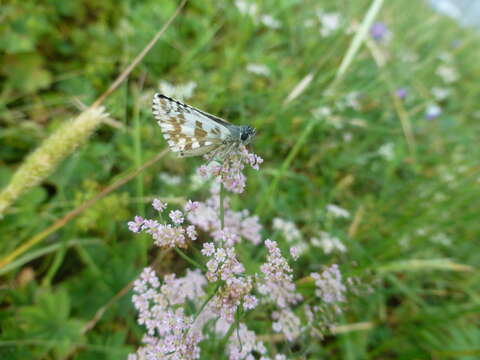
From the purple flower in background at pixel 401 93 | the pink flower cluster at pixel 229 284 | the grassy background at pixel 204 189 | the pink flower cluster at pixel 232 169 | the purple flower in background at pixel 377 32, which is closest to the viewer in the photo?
the pink flower cluster at pixel 229 284

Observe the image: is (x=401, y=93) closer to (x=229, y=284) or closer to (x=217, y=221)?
(x=217, y=221)

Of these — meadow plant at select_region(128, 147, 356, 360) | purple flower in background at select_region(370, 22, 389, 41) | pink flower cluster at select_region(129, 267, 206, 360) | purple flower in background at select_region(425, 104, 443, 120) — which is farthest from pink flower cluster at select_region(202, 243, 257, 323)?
purple flower in background at select_region(370, 22, 389, 41)

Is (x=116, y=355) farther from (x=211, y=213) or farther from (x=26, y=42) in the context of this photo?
(x=26, y=42)

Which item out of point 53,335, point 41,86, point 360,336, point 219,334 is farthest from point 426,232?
point 41,86

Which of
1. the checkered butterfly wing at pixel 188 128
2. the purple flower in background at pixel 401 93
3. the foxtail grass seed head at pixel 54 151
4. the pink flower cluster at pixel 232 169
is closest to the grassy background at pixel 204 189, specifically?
the purple flower in background at pixel 401 93

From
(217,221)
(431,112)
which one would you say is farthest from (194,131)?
(431,112)

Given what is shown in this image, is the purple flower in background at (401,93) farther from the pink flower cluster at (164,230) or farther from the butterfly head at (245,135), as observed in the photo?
the pink flower cluster at (164,230)

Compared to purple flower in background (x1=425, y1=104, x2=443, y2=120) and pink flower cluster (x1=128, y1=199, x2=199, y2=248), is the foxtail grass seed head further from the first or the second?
purple flower in background (x1=425, y1=104, x2=443, y2=120)
